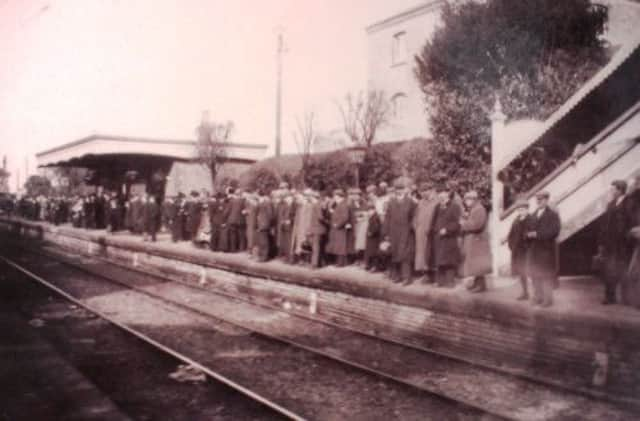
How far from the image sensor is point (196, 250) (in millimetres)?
17297

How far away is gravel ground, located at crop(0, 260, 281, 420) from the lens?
18.9 feet

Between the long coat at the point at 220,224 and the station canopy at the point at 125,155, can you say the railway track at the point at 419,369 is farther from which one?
the station canopy at the point at 125,155

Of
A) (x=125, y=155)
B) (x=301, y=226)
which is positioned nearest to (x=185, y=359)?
(x=301, y=226)

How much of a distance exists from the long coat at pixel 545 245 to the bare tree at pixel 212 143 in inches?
988

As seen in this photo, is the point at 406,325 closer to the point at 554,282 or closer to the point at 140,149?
the point at 554,282

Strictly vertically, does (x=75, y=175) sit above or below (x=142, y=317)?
above

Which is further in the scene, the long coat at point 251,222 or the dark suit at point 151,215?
the dark suit at point 151,215

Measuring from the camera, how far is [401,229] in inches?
421

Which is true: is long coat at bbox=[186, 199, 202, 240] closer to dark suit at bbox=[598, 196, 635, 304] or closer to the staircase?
the staircase

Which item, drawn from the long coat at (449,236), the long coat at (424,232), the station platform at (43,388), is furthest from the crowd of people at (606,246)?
the station platform at (43,388)

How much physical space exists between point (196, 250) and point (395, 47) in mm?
16177

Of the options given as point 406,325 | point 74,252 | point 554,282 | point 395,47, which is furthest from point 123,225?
point 554,282

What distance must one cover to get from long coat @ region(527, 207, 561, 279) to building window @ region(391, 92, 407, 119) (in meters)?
21.2

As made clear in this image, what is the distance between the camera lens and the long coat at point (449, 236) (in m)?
10.0
